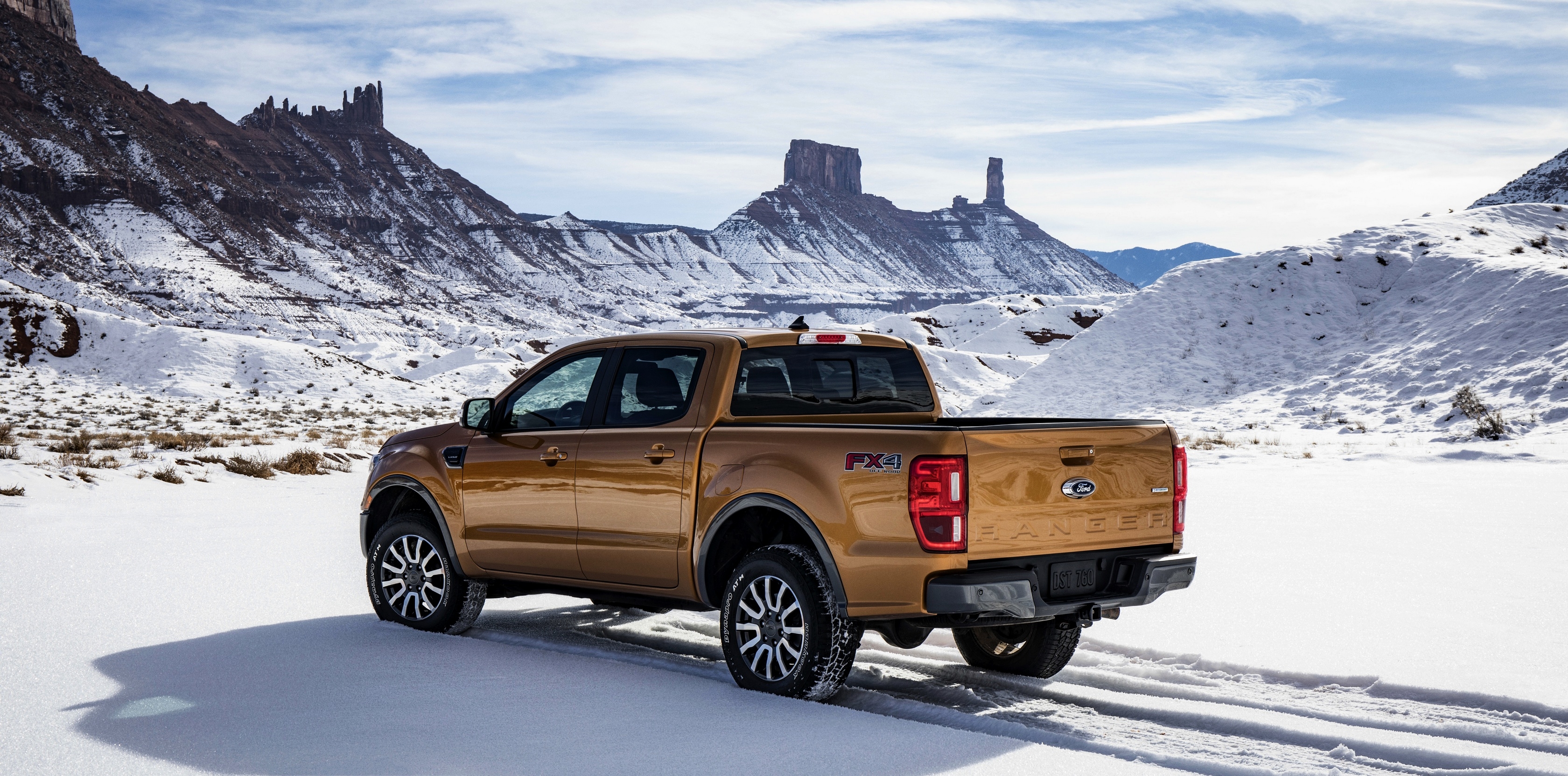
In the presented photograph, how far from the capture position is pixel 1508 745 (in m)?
5.01

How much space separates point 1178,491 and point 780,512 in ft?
6.18

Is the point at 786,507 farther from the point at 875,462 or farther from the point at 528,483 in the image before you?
the point at 528,483

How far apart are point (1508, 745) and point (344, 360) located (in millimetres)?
57162

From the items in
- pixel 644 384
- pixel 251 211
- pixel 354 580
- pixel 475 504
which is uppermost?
pixel 251 211

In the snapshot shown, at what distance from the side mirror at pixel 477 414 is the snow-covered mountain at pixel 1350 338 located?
60.7 feet

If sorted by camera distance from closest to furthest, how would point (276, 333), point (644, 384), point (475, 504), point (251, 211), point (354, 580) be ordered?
1. point (644, 384)
2. point (475, 504)
3. point (354, 580)
4. point (276, 333)
5. point (251, 211)

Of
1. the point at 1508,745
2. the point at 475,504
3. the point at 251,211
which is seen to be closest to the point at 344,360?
the point at 475,504

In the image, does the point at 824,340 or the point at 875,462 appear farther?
the point at 824,340

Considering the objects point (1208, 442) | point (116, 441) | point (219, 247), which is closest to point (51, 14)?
point (219, 247)

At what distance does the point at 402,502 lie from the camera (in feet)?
26.5

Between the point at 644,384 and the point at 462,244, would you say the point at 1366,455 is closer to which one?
the point at 644,384

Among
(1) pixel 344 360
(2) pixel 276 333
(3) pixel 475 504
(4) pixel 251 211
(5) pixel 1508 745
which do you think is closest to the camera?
(5) pixel 1508 745

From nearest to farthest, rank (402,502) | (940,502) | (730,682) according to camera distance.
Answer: (940,502) < (730,682) < (402,502)

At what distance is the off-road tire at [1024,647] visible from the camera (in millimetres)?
6434
